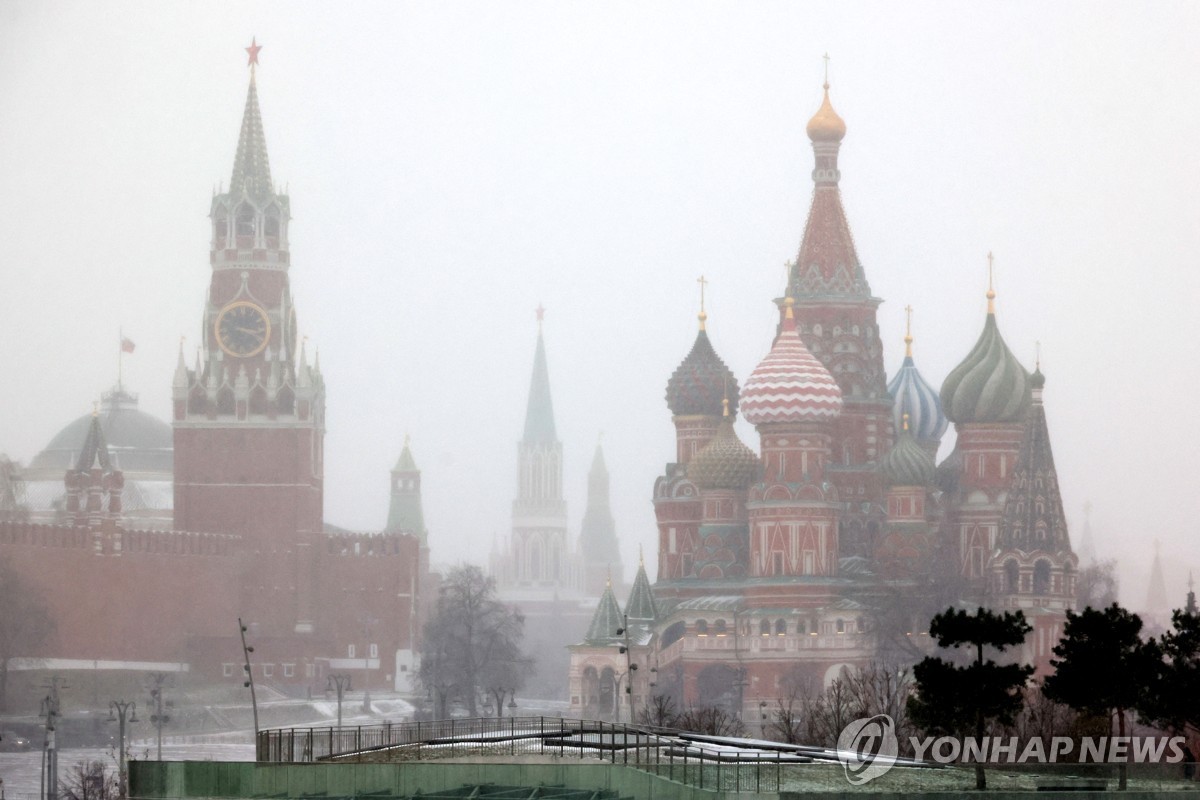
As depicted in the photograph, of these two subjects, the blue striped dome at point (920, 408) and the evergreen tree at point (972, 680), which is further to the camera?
the blue striped dome at point (920, 408)

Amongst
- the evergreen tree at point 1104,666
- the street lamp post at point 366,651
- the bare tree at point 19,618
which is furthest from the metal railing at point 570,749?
the street lamp post at point 366,651

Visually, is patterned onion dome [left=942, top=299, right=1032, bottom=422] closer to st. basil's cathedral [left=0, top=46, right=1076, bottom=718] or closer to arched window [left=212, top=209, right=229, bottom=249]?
st. basil's cathedral [left=0, top=46, right=1076, bottom=718]

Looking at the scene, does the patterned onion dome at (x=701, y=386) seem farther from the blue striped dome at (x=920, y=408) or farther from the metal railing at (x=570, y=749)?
the metal railing at (x=570, y=749)

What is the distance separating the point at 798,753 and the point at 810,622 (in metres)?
71.9

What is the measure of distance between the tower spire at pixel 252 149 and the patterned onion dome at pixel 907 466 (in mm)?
35781

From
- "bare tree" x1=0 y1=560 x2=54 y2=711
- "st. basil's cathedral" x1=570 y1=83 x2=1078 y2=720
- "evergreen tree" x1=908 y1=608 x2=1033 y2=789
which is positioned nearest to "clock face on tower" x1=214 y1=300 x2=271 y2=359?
"bare tree" x1=0 y1=560 x2=54 y2=711

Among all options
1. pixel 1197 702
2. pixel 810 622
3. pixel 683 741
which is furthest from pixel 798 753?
pixel 810 622

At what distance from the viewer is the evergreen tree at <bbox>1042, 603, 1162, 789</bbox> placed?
2135 inches

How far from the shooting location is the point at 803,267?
430 ft

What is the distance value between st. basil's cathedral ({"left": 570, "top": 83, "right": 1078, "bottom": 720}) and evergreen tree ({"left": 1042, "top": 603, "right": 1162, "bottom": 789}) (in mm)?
63133

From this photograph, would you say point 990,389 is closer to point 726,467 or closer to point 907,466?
point 907,466

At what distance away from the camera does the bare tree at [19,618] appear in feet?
412

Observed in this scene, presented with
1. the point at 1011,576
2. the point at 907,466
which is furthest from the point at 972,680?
the point at 907,466

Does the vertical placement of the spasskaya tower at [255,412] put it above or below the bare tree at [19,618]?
above
